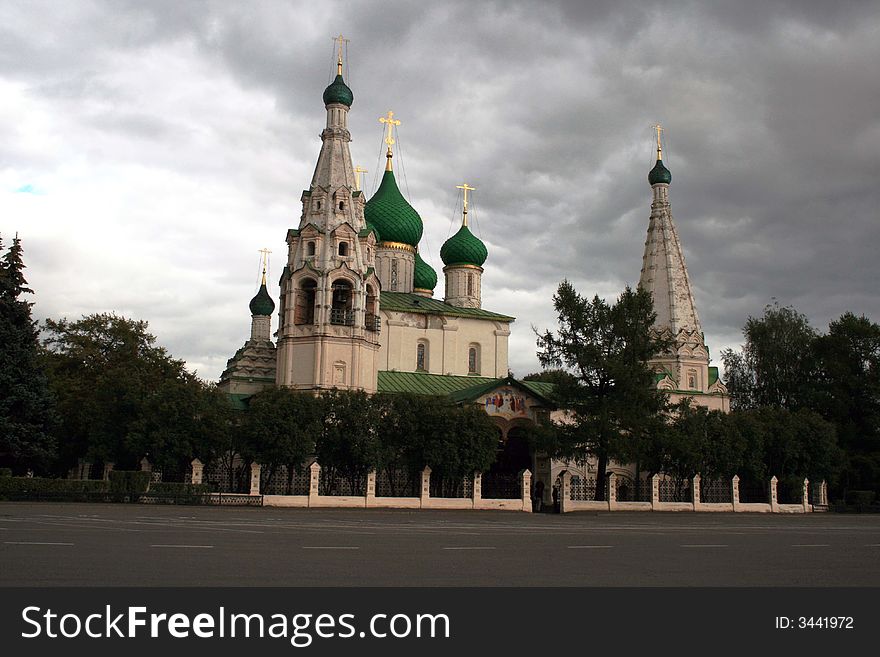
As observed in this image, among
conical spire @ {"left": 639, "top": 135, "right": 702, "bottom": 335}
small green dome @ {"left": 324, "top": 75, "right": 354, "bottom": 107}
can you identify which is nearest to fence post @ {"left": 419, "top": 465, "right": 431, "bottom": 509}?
small green dome @ {"left": 324, "top": 75, "right": 354, "bottom": 107}

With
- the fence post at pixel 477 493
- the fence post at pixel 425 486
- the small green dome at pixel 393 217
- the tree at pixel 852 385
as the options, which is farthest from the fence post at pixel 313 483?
the tree at pixel 852 385

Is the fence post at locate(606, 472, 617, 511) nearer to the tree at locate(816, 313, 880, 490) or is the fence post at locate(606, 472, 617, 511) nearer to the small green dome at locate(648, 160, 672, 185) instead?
the tree at locate(816, 313, 880, 490)

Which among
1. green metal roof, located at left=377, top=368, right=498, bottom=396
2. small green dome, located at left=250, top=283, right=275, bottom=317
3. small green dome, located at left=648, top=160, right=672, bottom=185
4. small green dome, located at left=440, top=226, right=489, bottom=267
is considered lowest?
green metal roof, located at left=377, top=368, right=498, bottom=396

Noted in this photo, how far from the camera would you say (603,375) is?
1411 inches

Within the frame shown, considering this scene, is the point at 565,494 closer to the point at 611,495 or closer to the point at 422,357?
the point at 611,495

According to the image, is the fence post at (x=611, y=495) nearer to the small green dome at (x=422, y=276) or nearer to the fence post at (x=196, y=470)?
the fence post at (x=196, y=470)

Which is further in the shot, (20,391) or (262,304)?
(262,304)

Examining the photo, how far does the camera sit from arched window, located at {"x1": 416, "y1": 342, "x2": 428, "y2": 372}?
160 ft

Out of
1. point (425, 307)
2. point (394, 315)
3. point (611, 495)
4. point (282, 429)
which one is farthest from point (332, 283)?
point (611, 495)

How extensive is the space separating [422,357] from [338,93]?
14.9 m

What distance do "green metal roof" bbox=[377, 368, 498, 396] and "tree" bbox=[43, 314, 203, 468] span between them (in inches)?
376

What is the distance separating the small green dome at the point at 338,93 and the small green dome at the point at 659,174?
69.6 ft
